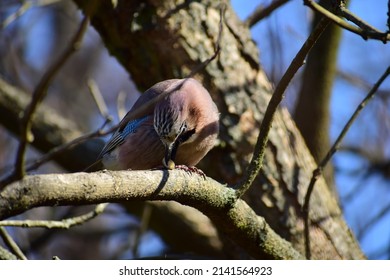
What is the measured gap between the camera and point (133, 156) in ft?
14.9

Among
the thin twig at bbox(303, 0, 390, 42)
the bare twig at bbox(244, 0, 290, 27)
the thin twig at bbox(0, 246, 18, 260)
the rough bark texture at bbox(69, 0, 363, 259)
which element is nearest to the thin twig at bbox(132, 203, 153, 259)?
the rough bark texture at bbox(69, 0, 363, 259)

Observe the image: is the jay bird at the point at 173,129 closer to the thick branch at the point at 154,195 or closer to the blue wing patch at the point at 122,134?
the blue wing patch at the point at 122,134

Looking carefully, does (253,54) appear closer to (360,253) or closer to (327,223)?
(327,223)

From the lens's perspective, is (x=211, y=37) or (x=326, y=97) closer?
(x=211, y=37)

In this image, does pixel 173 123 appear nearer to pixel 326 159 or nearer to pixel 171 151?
pixel 171 151

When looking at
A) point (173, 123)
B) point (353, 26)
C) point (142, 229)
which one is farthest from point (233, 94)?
point (353, 26)

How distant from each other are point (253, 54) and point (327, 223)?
1.33 metres

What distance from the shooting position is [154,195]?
116 inches

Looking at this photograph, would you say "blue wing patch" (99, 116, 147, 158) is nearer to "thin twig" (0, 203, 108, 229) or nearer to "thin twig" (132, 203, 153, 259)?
"thin twig" (132, 203, 153, 259)

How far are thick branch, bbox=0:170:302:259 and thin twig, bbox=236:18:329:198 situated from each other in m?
0.15

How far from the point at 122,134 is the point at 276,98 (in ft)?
5.81

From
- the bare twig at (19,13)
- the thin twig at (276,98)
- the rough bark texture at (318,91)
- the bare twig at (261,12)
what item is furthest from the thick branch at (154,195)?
the bare twig at (19,13)
